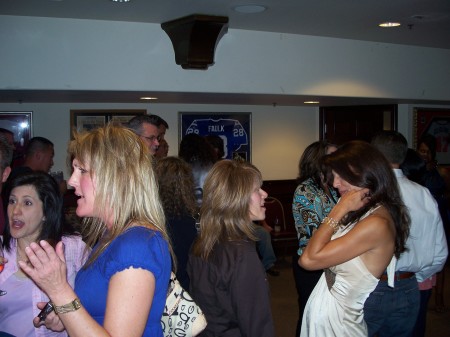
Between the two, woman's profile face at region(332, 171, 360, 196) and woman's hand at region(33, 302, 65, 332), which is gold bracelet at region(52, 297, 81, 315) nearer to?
woman's hand at region(33, 302, 65, 332)

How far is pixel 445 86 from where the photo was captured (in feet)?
16.8

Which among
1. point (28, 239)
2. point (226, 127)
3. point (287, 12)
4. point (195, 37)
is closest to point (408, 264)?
point (28, 239)

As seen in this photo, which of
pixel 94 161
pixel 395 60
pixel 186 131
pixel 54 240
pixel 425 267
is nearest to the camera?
pixel 94 161

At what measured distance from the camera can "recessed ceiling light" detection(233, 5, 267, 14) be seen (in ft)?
10.2

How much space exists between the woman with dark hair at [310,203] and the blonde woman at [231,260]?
893mm

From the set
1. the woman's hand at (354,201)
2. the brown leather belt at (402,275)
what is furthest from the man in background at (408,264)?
the woman's hand at (354,201)

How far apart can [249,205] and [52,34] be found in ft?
7.18

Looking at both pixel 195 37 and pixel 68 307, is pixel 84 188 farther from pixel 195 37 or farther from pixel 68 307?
pixel 195 37

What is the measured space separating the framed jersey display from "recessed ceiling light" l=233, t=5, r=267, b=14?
2.68 meters

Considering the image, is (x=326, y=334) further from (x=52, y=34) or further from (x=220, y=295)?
(x=52, y=34)

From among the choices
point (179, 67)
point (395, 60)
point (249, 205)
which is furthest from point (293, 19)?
point (249, 205)

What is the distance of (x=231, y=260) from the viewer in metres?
1.84

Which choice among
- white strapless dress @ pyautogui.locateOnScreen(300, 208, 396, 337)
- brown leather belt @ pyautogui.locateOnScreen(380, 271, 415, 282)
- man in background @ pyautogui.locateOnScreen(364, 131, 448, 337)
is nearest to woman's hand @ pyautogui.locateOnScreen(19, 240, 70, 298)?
white strapless dress @ pyautogui.locateOnScreen(300, 208, 396, 337)

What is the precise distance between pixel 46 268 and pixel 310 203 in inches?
78.0
